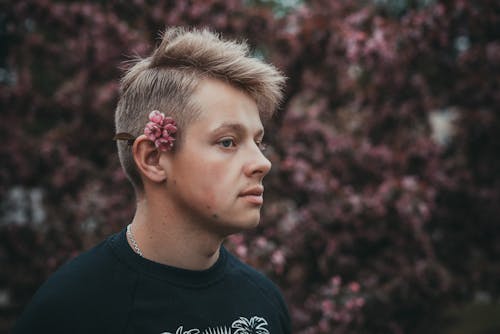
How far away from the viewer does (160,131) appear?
1.55m

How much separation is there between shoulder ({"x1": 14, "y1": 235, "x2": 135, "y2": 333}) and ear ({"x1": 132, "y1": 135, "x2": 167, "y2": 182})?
0.28 metres

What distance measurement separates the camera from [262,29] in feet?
16.0

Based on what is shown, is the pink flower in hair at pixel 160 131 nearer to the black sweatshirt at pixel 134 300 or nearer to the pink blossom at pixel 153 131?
the pink blossom at pixel 153 131

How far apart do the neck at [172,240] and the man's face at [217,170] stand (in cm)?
4

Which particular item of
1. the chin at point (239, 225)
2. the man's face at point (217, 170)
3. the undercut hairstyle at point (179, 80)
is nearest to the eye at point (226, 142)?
Answer: the man's face at point (217, 170)

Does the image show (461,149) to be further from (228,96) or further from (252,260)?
(228,96)

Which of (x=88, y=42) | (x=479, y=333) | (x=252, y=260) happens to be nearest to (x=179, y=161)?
(x=252, y=260)

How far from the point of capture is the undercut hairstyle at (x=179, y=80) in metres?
1.61

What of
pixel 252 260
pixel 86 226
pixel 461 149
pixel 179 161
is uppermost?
pixel 461 149

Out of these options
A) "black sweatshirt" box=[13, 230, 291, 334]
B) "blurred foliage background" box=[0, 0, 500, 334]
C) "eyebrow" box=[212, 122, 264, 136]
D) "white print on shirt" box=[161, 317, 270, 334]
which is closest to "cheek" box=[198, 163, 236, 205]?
"eyebrow" box=[212, 122, 264, 136]

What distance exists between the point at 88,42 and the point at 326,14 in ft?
7.28

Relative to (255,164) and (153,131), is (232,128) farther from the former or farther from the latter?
(153,131)

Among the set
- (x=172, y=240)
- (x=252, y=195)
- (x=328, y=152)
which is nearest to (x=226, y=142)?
(x=252, y=195)

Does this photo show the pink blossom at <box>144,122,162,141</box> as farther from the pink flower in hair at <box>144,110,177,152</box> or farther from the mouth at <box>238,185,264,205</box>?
the mouth at <box>238,185,264,205</box>
